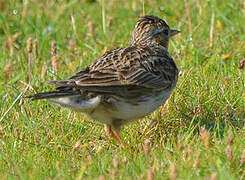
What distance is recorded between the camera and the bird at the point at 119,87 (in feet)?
18.4

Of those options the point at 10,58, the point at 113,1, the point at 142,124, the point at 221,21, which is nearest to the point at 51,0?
the point at 113,1

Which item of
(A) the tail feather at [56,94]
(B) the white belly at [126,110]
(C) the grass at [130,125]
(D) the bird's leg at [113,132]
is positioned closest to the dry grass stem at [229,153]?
(C) the grass at [130,125]

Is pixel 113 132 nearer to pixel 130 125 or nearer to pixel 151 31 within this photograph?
pixel 130 125

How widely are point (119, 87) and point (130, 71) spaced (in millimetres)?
265

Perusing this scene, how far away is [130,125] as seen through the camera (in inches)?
260

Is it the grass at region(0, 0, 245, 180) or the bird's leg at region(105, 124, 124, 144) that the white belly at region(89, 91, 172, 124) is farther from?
the grass at region(0, 0, 245, 180)

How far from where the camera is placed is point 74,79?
568 cm

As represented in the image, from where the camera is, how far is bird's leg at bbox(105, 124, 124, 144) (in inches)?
240

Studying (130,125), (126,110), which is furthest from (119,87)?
(130,125)

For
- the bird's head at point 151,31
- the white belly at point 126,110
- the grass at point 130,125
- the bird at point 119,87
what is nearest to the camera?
the grass at point 130,125

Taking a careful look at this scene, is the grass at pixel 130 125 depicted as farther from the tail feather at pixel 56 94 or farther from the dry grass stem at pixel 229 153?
the tail feather at pixel 56 94

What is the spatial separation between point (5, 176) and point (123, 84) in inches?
57.7

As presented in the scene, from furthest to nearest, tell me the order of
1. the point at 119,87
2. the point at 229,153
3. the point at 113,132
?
the point at 113,132, the point at 119,87, the point at 229,153

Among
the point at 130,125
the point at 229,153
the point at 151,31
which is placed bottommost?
the point at 130,125
